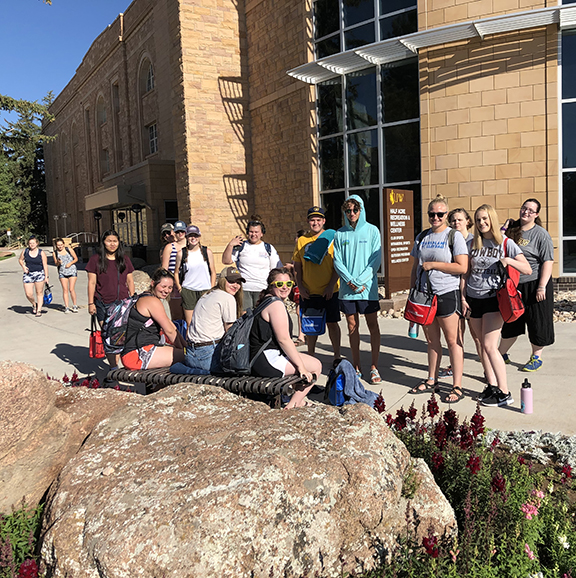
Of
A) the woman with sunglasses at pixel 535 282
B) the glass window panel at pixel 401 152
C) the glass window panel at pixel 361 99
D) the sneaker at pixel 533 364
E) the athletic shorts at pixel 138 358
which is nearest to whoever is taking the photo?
the athletic shorts at pixel 138 358

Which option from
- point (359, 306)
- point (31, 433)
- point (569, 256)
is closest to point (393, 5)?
point (569, 256)

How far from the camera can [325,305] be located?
6078 mm

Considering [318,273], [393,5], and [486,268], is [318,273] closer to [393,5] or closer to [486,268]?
[486,268]

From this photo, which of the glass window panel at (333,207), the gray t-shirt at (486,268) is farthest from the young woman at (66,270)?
the gray t-shirt at (486,268)

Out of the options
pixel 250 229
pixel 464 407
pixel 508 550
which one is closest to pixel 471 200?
pixel 250 229

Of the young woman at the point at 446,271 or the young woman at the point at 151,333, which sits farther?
the young woman at the point at 151,333

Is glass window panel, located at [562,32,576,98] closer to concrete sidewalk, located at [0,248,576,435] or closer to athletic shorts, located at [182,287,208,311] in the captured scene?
concrete sidewalk, located at [0,248,576,435]

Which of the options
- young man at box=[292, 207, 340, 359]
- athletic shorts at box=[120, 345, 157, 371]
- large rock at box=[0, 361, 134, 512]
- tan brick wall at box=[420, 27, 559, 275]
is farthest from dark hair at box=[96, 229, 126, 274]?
tan brick wall at box=[420, 27, 559, 275]

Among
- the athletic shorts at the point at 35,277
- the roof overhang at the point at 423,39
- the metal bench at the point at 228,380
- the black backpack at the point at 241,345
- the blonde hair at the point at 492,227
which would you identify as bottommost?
the metal bench at the point at 228,380

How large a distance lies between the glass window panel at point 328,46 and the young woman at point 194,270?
941 centimetres

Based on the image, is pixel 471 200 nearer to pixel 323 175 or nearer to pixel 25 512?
pixel 323 175

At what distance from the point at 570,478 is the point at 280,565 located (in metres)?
2.09

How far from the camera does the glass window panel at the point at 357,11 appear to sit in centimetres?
1302

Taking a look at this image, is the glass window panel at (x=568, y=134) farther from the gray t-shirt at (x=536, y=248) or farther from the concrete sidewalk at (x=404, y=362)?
the gray t-shirt at (x=536, y=248)
